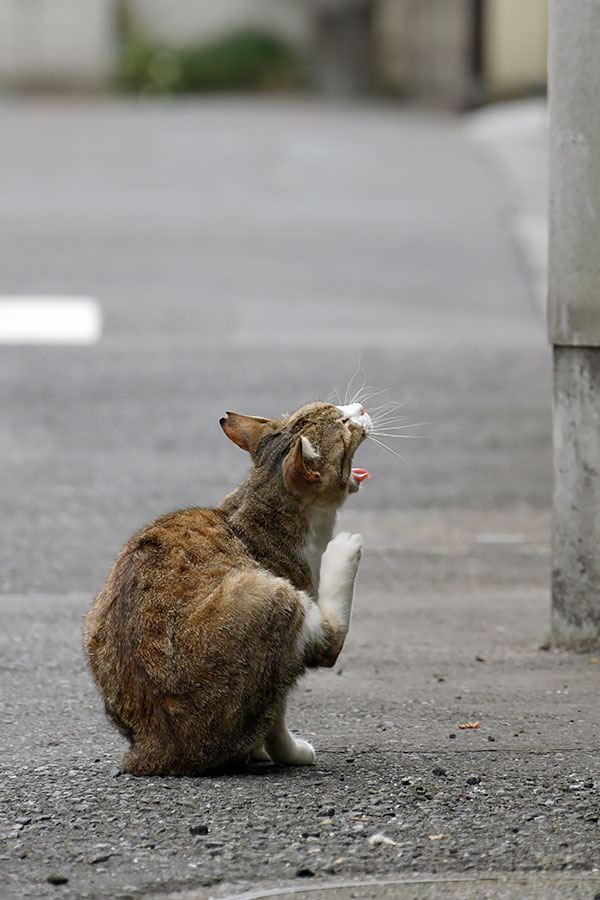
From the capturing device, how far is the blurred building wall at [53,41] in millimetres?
24203

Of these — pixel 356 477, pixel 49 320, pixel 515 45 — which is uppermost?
pixel 515 45

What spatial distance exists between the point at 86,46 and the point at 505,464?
691 inches

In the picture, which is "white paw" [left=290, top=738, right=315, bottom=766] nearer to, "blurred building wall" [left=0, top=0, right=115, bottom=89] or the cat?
the cat

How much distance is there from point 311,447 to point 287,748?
0.98 m

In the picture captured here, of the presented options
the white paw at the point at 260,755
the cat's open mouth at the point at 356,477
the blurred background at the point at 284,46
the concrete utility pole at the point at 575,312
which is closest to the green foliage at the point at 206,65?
the blurred background at the point at 284,46

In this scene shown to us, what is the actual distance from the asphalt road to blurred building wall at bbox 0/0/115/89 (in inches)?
86.5

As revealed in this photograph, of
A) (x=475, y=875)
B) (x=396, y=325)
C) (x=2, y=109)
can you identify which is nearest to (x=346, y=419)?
(x=475, y=875)

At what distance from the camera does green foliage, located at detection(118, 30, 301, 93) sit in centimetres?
2486

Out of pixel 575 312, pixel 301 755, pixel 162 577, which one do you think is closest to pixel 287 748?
pixel 301 755

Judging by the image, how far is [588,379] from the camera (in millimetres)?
5688

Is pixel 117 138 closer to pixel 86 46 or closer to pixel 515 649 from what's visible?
pixel 86 46

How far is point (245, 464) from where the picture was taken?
9484 millimetres

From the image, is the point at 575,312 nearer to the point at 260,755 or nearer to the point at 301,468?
the point at 301,468

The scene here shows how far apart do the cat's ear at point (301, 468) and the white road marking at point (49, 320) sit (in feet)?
25.8
